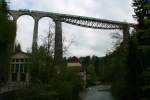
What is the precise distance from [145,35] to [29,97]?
13.1 meters

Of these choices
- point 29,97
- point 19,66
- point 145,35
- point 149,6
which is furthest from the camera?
point 19,66

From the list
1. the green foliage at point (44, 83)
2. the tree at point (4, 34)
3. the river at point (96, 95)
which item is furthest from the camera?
the river at point (96, 95)

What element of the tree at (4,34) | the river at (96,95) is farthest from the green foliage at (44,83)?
the river at (96,95)

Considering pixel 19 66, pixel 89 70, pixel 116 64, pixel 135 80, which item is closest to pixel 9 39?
pixel 135 80

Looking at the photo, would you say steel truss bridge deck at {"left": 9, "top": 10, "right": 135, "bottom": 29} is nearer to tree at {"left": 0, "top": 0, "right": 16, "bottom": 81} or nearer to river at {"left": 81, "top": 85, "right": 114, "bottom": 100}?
river at {"left": 81, "top": 85, "right": 114, "bottom": 100}

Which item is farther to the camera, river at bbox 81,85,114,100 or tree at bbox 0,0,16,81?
river at bbox 81,85,114,100

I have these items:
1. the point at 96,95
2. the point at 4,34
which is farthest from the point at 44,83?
the point at 96,95

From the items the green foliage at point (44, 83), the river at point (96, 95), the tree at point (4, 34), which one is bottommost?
the river at point (96, 95)

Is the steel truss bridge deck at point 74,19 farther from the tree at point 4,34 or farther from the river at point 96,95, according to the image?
the tree at point 4,34

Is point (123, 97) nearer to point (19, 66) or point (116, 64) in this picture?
point (116, 64)

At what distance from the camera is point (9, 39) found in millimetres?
26953

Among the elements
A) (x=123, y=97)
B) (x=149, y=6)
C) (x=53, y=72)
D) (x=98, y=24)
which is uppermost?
Result: (x=98, y=24)

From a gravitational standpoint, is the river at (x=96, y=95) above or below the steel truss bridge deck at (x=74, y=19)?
below

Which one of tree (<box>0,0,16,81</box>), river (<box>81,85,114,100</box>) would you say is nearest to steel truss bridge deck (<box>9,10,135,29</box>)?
river (<box>81,85,114,100</box>)
